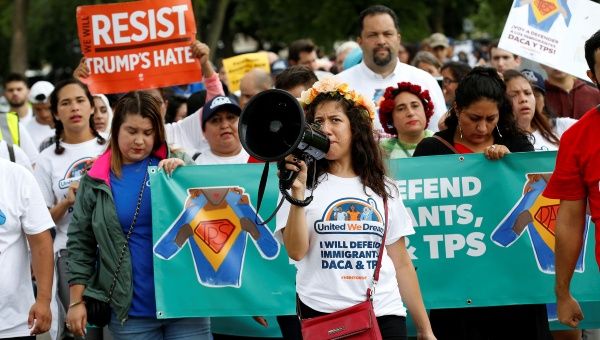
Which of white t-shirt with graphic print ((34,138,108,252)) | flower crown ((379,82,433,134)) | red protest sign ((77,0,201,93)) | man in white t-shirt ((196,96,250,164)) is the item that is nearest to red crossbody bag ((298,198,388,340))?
flower crown ((379,82,433,134))

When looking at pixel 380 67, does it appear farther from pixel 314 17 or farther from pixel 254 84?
pixel 314 17

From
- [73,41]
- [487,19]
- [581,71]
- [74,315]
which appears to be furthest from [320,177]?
[73,41]

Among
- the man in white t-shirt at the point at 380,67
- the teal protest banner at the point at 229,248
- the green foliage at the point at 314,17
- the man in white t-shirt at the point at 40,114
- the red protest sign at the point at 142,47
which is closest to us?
the teal protest banner at the point at 229,248

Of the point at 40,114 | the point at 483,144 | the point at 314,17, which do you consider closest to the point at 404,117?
the point at 483,144

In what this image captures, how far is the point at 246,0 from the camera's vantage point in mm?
41094

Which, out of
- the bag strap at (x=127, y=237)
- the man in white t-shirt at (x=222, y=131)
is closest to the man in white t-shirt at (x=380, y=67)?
the man in white t-shirt at (x=222, y=131)

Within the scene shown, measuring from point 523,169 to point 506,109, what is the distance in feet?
1.23

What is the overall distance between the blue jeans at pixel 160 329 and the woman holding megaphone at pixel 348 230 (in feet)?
4.67

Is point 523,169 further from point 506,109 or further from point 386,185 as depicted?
point 386,185

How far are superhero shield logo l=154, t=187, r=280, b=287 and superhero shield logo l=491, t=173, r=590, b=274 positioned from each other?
1.40m

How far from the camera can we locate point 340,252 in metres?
5.37

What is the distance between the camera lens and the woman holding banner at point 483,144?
6758 mm

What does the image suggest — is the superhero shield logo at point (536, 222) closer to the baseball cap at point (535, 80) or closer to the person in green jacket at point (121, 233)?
the baseball cap at point (535, 80)

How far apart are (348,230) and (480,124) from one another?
176 cm
